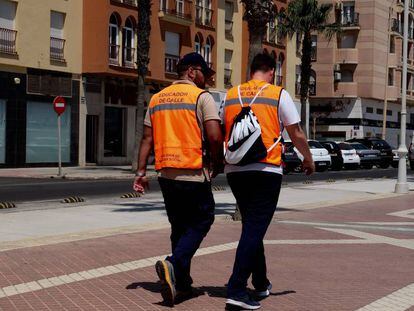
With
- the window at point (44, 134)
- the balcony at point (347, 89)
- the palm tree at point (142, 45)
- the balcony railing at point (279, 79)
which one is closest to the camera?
the palm tree at point (142, 45)

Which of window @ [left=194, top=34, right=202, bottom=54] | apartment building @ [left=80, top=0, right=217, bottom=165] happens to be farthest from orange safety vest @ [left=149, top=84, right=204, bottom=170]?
window @ [left=194, top=34, right=202, bottom=54]

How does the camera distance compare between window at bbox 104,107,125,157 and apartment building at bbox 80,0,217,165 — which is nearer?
apartment building at bbox 80,0,217,165

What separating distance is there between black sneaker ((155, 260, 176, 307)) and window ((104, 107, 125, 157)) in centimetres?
3101

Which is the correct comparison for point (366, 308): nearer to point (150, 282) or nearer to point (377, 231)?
point (150, 282)

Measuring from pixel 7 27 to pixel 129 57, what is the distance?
7.37 metres

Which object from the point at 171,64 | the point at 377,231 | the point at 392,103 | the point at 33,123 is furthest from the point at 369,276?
the point at 392,103

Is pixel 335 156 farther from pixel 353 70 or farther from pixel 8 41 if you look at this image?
pixel 353 70

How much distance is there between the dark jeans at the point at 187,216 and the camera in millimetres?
5508

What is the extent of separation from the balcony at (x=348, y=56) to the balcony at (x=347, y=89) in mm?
1977

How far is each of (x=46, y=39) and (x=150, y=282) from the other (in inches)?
1065

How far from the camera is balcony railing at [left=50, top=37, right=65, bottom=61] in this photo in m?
32.1

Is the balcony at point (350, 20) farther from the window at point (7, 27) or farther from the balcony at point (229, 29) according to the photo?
the window at point (7, 27)

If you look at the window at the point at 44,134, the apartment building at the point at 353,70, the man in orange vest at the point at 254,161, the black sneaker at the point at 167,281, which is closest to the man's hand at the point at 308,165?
the man in orange vest at the point at 254,161

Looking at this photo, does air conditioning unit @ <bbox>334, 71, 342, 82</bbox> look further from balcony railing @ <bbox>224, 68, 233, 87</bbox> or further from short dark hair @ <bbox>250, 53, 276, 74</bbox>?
short dark hair @ <bbox>250, 53, 276, 74</bbox>
